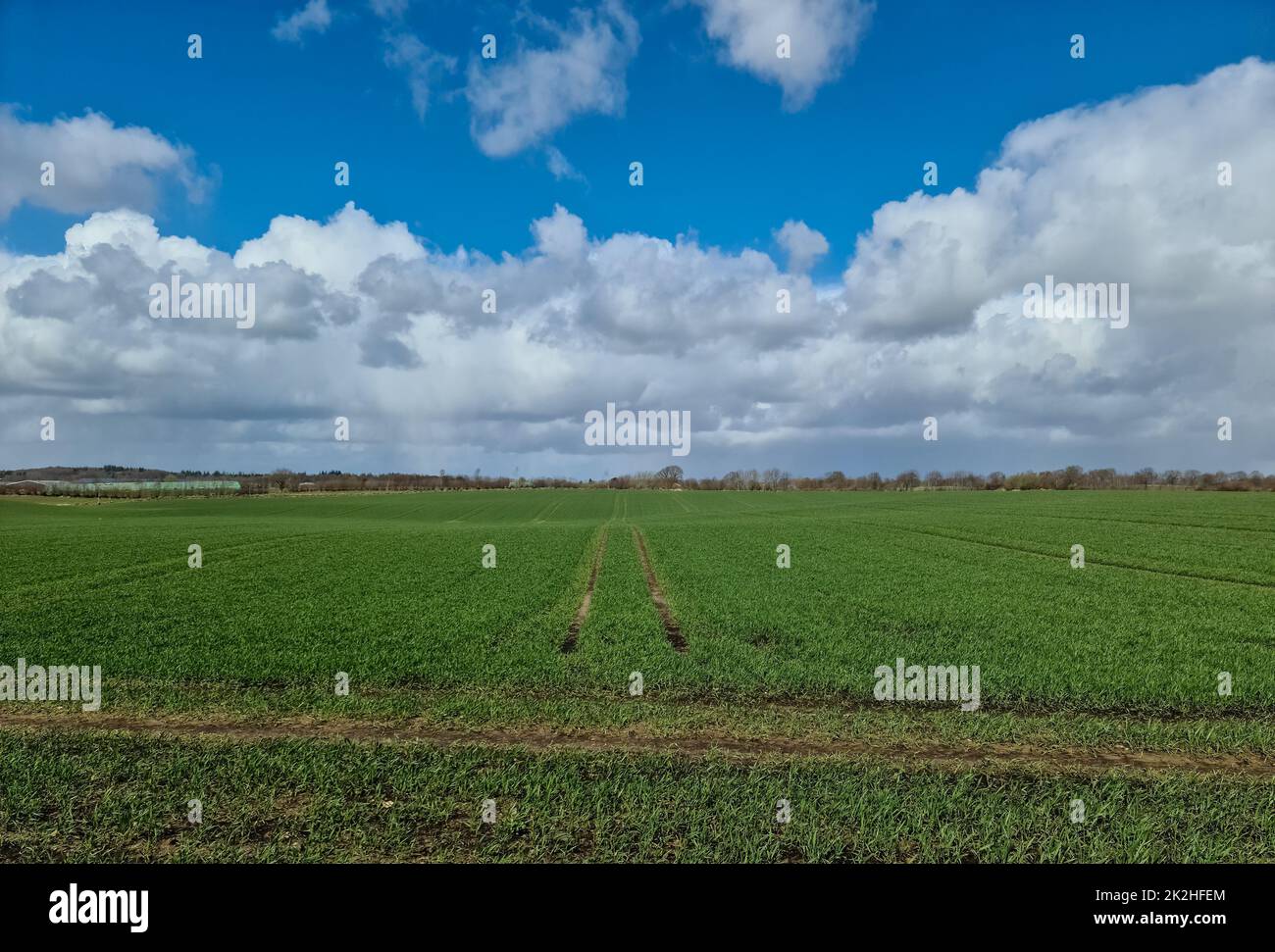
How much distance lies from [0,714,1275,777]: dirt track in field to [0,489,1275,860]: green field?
7cm

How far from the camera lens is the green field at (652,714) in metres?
7.93

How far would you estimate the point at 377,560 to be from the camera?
34875mm

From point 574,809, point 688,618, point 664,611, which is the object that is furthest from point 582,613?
point 574,809

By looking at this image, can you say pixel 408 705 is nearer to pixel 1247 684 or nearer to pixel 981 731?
pixel 981 731

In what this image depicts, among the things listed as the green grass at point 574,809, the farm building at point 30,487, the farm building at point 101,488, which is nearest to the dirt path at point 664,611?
the green grass at point 574,809

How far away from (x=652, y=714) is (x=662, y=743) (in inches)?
56.2

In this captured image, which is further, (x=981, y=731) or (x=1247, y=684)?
(x=1247, y=684)

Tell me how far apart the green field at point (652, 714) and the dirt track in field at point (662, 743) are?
0.24 ft

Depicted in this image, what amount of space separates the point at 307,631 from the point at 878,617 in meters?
16.9

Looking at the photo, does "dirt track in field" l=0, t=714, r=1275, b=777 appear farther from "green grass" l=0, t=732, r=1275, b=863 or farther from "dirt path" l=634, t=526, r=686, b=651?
"dirt path" l=634, t=526, r=686, b=651

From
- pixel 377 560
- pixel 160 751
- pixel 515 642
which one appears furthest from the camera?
pixel 377 560

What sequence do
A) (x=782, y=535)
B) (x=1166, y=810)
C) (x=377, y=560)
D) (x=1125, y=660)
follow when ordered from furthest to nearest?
(x=782, y=535), (x=377, y=560), (x=1125, y=660), (x=1166, y=810)

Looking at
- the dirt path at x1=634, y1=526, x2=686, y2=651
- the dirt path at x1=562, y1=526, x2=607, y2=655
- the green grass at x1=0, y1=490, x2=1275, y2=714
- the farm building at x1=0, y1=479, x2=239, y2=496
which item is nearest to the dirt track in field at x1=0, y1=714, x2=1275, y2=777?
the green grass at x1=0, y1=490, x2=1275, y2=714
